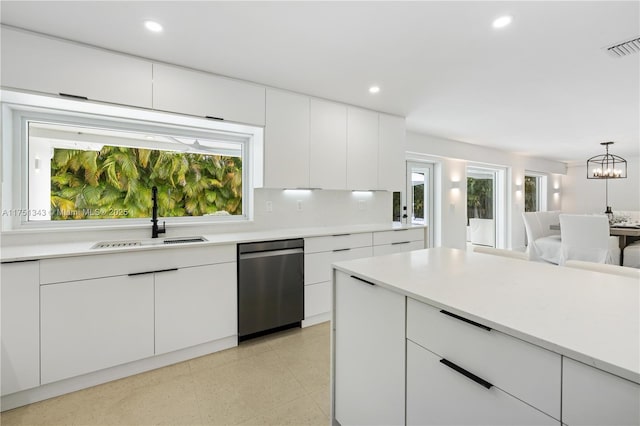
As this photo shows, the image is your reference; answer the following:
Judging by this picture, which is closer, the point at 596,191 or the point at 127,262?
the point at 127,262

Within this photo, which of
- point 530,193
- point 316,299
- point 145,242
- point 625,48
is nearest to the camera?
point 625,48

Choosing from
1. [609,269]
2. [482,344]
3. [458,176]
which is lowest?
[482,344]

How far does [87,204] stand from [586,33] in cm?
404

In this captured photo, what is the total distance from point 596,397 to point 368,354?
0.82 metres

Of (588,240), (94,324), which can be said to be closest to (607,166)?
(588,240)

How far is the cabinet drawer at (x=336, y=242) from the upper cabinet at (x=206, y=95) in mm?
1278

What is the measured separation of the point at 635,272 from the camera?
141 cm

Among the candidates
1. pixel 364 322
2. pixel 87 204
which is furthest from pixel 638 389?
pixel 87 204

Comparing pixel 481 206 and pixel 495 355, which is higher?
pixel 481 206

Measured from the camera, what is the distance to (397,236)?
11.5ft

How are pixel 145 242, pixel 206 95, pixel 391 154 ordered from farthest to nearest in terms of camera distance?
pixel 391 154, pixel 206 95, pixel 145 242

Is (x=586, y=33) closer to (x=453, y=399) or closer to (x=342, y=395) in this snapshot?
(x=453, y=399)

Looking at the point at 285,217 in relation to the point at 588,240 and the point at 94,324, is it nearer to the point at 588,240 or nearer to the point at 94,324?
the point at 94,324

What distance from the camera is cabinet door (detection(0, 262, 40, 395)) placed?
172 cm
